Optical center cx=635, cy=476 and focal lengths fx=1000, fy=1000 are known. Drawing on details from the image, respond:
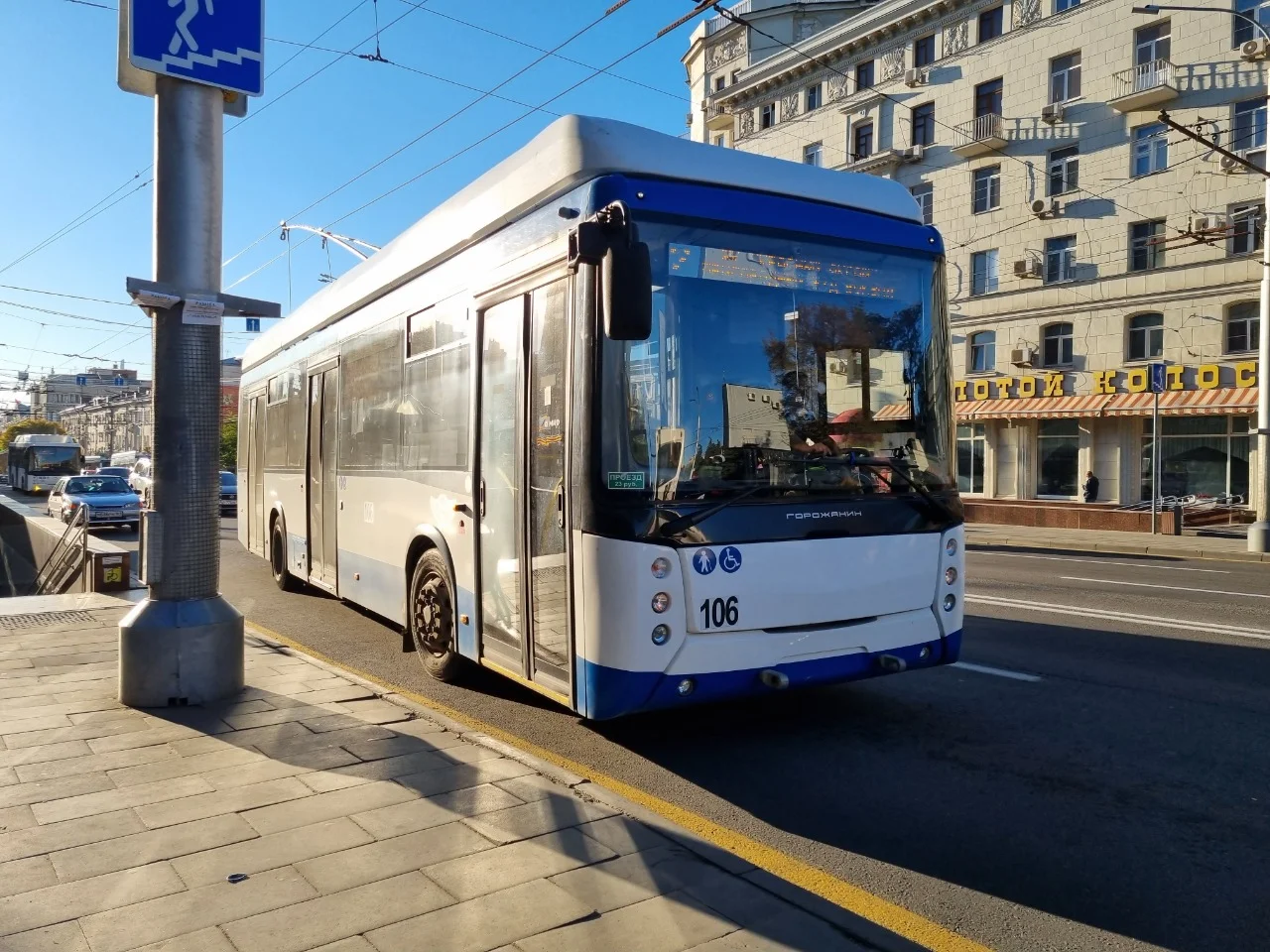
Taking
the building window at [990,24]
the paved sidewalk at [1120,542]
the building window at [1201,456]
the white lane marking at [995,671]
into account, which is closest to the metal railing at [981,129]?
the building window at [990,24]

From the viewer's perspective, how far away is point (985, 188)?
35.6m

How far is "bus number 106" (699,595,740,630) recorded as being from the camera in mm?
5062

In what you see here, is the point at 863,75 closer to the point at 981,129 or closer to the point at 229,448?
the point at 981,129

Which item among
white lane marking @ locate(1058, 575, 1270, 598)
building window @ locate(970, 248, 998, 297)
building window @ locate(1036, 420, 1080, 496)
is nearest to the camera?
white lane marking @ locate(1058, 575, 1270, 598)

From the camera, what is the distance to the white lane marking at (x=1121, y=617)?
9.10m

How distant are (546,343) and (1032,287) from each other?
3209 centimetres

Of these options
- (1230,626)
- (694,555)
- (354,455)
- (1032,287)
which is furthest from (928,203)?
(694,555)

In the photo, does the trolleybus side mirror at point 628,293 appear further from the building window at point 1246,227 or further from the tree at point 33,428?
the tree at point 33,428

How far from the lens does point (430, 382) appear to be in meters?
7.19

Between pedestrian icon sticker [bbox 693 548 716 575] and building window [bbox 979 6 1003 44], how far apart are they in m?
35.8

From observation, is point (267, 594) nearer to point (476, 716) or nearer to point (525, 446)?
point (476, 716)

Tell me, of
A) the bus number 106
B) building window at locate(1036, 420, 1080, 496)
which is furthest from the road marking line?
building window at locate(1036, 420, 1080, 496)

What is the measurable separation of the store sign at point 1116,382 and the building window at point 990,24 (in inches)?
471

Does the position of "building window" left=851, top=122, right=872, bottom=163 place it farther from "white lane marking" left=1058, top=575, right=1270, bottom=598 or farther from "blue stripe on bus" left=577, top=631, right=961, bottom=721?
"blue stripe on bus" left=577, top=631, right=961, bottom=721
